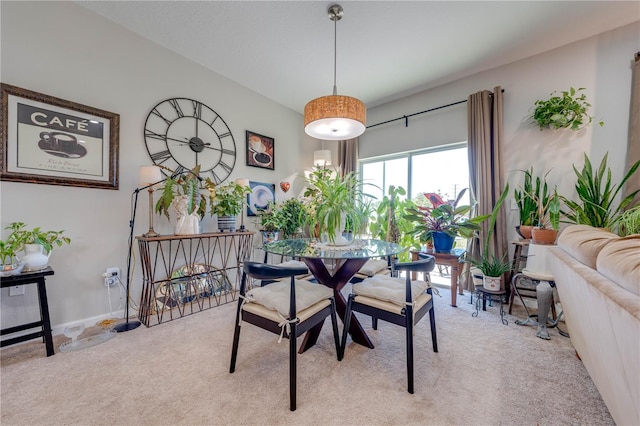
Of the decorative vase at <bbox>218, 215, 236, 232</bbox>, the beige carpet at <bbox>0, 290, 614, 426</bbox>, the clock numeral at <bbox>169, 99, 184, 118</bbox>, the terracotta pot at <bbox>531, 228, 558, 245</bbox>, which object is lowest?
the beige carpet at <bbox>0, 290, 614, 426</bbox>

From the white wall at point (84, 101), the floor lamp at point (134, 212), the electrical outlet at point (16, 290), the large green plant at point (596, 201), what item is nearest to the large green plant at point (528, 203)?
the large green plant at point (596, 201)

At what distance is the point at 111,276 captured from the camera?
2258 millimetres

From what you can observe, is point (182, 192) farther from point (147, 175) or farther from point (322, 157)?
point (322, 157)

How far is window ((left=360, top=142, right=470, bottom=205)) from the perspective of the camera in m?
3.29

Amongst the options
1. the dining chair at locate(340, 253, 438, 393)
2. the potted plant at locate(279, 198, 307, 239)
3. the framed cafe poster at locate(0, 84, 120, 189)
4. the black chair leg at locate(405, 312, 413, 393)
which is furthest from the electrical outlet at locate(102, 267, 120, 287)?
the black chair leg at locate(405, 312, 413, 393)

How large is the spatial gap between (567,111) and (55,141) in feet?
15.3

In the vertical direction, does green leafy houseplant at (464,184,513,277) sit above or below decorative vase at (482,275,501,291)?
above

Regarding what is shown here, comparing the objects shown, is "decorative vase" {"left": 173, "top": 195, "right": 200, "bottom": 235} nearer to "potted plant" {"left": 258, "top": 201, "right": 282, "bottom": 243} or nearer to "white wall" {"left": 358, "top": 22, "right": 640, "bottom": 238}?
"potted plant" {"left": 258, "top": 201, "right": 282, "bottom": 243}

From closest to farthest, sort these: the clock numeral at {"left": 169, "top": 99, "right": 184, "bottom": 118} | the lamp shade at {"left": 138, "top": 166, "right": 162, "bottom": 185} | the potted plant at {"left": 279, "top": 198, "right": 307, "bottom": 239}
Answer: the lamp shade at {"left": 138, "top": 166, "right": 162, "bottom": 185} < the clock numeral at {"left": 169, "top": 99, "right": 184, "bottom": 118} < the potted plant at {"left": 279, "top": 198, "right": 307, "bottom": 239}

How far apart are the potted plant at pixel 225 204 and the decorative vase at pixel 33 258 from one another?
4.28 ft

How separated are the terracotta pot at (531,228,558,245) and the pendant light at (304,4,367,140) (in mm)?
1793

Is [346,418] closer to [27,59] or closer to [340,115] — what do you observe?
[340,115]

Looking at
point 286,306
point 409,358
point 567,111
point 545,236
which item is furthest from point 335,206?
point 567,111

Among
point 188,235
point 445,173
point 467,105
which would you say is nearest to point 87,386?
point 188,235
